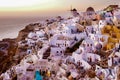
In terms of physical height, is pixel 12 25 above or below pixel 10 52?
above

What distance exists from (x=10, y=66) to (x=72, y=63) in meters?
0.76

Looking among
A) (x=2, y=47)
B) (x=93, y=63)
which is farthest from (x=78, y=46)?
(x=2, y=47)

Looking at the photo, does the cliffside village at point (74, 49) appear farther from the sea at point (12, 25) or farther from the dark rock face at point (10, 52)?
the sea at point (12, 25)

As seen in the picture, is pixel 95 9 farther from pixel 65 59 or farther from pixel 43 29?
pixel 65 59

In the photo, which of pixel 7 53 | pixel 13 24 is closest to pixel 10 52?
pixel 7 53

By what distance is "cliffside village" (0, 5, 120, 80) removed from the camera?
3.53 metres

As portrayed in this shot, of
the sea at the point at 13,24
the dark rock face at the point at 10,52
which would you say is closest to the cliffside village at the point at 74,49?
the dark rock face at the point at 10,52

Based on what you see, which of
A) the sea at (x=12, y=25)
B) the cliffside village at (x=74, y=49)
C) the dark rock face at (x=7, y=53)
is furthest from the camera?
the dark rock face at (x=7, y=53)

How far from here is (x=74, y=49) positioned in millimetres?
4242

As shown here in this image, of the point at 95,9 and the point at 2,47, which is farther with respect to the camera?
the point at 95,9

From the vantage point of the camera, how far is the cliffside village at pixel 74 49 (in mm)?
3527

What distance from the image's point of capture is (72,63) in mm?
3814

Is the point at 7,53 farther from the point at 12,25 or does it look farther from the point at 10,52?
the point at 12,25

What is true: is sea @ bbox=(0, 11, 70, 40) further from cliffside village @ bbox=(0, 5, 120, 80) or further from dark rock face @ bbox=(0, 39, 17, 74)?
cliffside village @ bbox=(0, 5, 120, 80)
